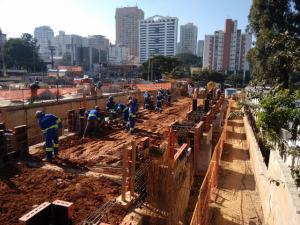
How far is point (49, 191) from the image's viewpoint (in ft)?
17.7

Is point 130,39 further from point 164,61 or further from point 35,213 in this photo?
point 35,213

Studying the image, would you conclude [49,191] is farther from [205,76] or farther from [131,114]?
[205,76]

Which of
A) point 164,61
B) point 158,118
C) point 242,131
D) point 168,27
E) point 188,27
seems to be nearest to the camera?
point 242,131

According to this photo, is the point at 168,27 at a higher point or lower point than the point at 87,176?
higher

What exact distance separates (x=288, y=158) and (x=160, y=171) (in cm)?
411

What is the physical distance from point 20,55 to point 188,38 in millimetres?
117331

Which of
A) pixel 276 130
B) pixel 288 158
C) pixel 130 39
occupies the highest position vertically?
pixel 130 39

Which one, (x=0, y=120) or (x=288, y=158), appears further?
(x=0, y=120)

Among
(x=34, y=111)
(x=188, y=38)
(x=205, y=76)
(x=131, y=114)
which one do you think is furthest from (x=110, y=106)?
(x=188, y=38)

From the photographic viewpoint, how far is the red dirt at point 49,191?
4.54m

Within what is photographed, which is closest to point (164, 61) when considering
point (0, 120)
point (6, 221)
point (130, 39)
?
point (0, 120)

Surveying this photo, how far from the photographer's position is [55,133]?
7.50m

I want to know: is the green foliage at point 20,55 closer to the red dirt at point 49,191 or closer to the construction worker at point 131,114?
the construction worker at point 131,114

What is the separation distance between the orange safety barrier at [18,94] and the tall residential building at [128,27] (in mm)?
141788
